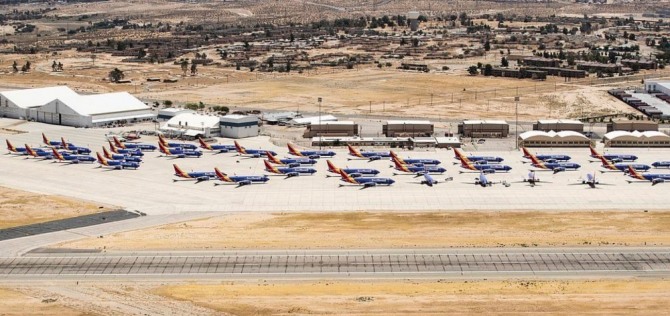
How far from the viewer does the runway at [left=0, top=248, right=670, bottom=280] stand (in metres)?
85.8

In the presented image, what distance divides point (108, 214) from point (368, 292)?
4055 centimetres

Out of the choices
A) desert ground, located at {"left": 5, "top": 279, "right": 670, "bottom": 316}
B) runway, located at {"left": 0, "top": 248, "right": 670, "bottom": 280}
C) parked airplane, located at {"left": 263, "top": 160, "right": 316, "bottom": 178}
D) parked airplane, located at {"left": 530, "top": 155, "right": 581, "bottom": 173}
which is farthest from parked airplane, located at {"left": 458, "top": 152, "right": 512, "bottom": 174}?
desert ground, located at {"left": 5, "top": 279, "right": 670, "bottom": 316}

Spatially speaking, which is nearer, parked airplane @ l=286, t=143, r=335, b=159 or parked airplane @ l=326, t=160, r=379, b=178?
parked airplane @ l=326, t=160, r=379, b=178

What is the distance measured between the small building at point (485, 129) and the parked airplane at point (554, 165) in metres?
27.2

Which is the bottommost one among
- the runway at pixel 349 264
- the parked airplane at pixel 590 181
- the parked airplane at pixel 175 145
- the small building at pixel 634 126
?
the runway at pixel 349 264

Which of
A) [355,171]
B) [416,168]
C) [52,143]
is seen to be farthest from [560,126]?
[52,143]

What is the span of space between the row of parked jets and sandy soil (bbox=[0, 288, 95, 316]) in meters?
48.2

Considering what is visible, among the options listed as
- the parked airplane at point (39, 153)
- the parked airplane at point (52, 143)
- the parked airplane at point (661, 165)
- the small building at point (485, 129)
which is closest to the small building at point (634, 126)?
the small building at point (485, 129)

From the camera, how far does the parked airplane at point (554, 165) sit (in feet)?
435

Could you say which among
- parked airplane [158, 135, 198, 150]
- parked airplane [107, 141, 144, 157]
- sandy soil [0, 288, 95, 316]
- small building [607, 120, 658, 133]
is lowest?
sandy soil [0, 288, 95, 316]

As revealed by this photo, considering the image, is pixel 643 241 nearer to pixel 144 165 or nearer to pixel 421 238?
pixel 421 238

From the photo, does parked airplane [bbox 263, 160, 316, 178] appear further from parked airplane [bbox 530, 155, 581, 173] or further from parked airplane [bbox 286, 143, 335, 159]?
parked airplane [bbox 530, 155, 581, 173]

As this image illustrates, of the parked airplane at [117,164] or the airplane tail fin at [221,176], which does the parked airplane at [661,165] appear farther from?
the parked airplane at [117,164]

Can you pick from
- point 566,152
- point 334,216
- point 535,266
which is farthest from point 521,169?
point 535,266
